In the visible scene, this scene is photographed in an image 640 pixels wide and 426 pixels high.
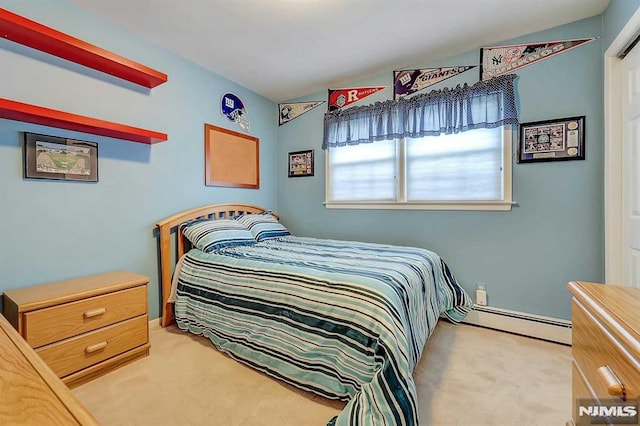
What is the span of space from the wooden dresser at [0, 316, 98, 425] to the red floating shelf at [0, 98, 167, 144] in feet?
5.15

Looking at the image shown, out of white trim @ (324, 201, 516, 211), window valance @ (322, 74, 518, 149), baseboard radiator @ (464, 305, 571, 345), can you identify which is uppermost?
window valance @ (322, 74, 518, 149)

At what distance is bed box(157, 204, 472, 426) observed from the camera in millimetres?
1296

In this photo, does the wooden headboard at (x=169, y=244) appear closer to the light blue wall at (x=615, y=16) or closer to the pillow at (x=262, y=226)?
the pillow at (x=262, y=226)

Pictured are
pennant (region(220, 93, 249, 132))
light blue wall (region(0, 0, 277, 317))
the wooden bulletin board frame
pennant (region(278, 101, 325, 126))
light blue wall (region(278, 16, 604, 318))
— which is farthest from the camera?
pennant (region(278, 101, 325, 126))

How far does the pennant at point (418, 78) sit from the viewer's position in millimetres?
2693

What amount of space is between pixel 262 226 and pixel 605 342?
2.75 m

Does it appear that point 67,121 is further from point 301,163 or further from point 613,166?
point 613,166

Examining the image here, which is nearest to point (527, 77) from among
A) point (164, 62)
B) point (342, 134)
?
point (342, 134)

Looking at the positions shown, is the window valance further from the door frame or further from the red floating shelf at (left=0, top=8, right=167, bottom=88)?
the red floating shelf at (left=0, top=8, right=167, bottom=88)

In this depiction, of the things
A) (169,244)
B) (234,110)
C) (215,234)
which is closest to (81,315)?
(169,244)

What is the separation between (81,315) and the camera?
1.67 meters

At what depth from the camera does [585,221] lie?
220 cm

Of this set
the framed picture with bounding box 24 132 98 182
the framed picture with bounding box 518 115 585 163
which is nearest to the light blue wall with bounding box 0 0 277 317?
the framed picture with bounding box 24 132 98 182

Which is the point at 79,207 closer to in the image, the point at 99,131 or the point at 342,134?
the point at 99,131
